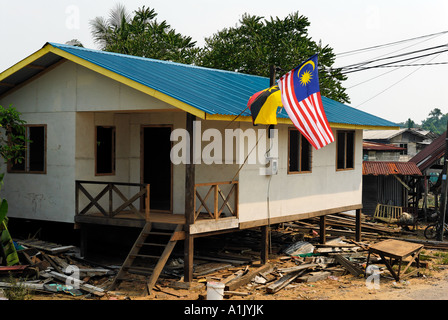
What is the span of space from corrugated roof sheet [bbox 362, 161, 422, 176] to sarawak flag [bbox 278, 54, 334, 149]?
15.5m

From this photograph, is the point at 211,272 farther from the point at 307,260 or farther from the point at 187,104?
the point at 187,104

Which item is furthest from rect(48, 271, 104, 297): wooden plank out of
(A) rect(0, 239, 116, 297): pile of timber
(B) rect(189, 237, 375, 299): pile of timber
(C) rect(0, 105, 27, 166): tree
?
(C) rect(0, 105, 27, 166): tree

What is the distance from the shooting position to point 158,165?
1600 centimetres

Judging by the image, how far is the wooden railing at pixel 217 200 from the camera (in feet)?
45.3

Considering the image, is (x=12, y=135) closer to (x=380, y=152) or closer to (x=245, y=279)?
(x=245, y=279)

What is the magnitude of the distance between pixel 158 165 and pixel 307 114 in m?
5.19

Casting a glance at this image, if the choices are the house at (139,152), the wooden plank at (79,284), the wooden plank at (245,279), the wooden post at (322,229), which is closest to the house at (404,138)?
the wooden post at (322,229)

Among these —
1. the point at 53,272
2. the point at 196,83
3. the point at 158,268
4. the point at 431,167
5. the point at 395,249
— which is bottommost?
the point at 53,272

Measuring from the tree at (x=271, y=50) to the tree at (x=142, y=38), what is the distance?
1759 mm

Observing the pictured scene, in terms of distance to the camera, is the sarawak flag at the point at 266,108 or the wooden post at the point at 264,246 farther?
the wooden post at the point at 264,246

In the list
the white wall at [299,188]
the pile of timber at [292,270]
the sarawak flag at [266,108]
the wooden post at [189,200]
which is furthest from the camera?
the white wall at [299,188]

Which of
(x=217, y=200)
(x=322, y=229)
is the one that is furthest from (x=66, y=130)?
(x=322, y=229)

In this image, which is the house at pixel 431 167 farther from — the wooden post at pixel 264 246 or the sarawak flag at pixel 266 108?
the sarawak flag at pixel 266 108

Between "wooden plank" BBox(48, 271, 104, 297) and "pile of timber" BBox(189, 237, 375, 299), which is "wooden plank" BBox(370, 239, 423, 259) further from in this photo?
"wooden plank" BBox(48, 271, 104, 297)
